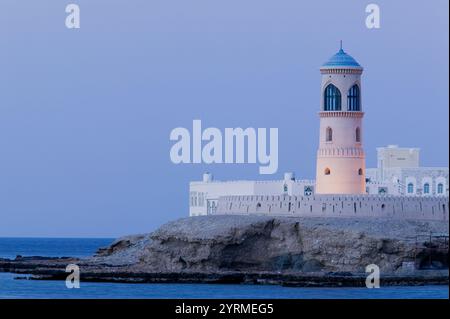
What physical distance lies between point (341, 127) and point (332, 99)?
1294 millimetres

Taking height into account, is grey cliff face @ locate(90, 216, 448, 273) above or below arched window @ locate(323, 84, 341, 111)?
below

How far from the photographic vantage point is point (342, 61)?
82.7m

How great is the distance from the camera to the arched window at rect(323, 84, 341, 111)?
82.9m

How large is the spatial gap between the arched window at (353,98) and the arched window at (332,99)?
45 cm

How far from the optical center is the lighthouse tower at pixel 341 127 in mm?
82750

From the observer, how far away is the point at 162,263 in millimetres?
82438

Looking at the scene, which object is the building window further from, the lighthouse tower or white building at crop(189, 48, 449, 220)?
the lighthouse tower

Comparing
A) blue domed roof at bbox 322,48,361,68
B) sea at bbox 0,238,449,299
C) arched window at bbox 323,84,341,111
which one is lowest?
sea at bbox 0,238,449,299

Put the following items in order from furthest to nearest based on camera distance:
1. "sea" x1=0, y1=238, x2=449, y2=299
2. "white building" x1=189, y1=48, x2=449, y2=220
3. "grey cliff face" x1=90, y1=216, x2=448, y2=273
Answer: "white building" x1=189, y1=48, x2=449, y2=220, "grey cliff face" x1=90, y1=216, x2=448, y2=273, "sea" x1=0, y1=238, x2=449, y2=299
